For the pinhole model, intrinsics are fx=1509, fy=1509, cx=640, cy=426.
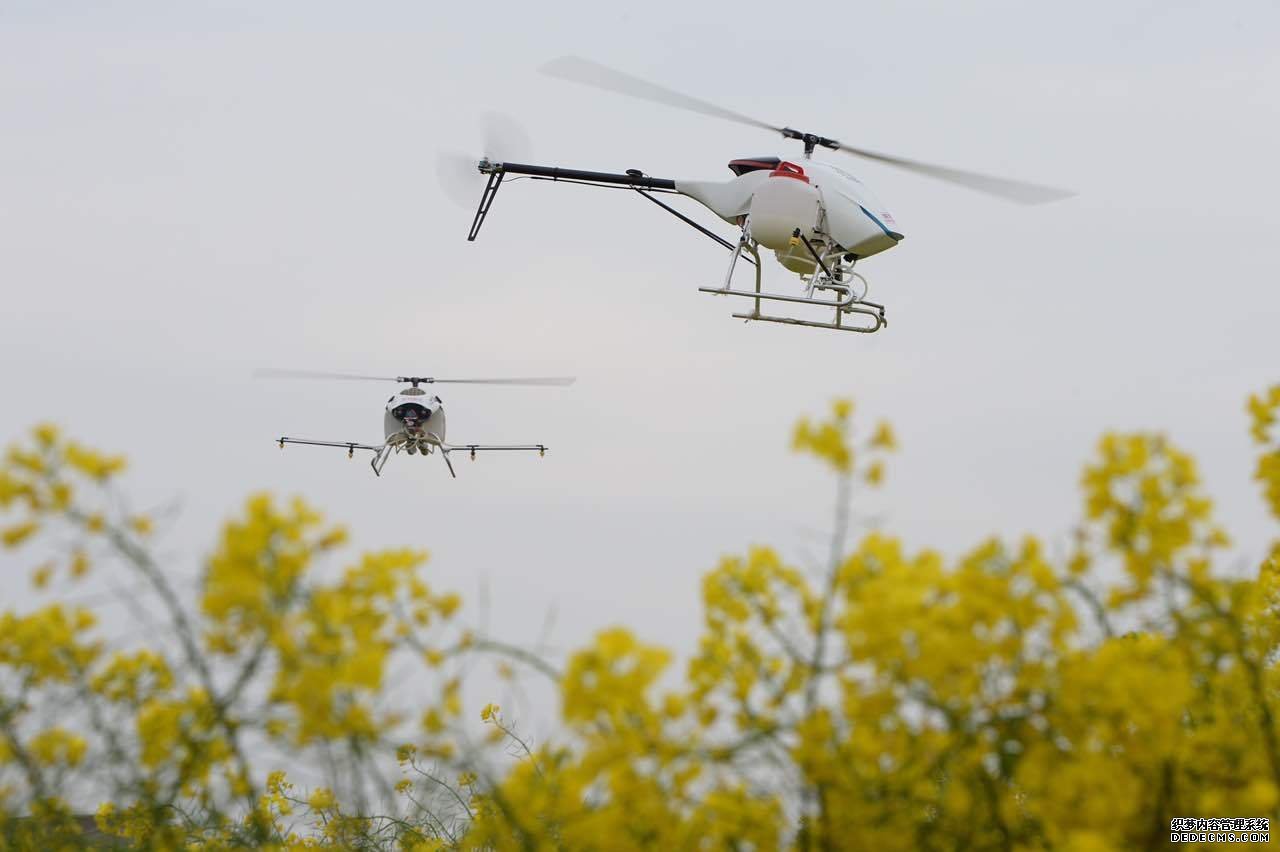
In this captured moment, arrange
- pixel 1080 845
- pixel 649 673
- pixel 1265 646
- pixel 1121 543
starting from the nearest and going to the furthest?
pixel 1080 845 < pixel 649 673 < pixel 1121 543 < pixel 1265 646

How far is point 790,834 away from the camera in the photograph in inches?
141

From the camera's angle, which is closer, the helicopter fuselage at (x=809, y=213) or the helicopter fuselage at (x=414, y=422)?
the helicopter fuselage at (x=809, y=213)

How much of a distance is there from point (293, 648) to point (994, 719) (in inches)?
61.3

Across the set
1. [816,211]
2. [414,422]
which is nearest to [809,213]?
[816,211]

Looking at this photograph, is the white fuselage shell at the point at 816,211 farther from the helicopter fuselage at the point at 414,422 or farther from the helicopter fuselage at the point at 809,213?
the helicopter fuselage at the point at 414,422

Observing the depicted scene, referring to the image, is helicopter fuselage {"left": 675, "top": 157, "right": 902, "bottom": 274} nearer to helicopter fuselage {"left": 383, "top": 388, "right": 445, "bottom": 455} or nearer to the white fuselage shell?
the white fuselage shell

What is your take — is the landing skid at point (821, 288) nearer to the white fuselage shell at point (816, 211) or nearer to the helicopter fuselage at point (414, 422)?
the white fuselage shell at point (816, 211)

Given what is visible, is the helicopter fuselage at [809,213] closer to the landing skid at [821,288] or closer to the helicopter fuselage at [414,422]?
the landing skid at [821,288]

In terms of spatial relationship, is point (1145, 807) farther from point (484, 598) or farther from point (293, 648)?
point (293, 648)

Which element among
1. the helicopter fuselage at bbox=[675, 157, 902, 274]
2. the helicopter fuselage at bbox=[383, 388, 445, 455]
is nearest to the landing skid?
the helicopter fuselage at bbox=[675, 157, 902, 274]

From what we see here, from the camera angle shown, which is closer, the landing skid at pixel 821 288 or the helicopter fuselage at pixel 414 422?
the landing skid at pixel 821 288

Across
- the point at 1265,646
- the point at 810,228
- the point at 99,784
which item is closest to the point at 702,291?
the point at 810,228

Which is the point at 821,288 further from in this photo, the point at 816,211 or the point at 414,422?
the point at 414,422

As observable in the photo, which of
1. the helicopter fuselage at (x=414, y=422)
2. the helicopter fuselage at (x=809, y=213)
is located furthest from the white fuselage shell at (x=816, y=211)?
the helicopter fuselage at (x=414, y=422)
